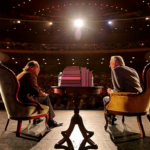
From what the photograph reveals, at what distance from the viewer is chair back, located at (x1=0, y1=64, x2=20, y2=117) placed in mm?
2055

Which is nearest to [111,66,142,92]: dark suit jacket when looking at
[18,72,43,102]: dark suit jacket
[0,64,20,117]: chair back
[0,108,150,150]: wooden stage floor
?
[0,108,150,150]: wooden stage floor

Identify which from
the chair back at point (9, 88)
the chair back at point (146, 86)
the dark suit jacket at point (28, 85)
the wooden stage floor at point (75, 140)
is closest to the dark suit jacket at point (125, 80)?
the chair back at point (146, 86)

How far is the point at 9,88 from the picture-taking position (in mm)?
2088

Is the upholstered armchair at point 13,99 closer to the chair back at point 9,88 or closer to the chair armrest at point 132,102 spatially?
the chair back at point 9,88

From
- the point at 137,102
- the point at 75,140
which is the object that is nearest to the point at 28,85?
the point at 75,140

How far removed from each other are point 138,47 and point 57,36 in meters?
7.98

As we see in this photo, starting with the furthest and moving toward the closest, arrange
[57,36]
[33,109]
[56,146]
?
[57,36] → [33,109] → [56,146]

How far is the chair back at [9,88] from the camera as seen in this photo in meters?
2.05

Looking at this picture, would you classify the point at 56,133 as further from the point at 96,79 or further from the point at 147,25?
the point at 147,25

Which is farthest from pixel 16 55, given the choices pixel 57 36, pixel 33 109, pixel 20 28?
pixel 33 109

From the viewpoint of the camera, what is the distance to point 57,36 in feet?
52.4

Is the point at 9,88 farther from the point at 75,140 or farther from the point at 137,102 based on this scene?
the point at 137,102

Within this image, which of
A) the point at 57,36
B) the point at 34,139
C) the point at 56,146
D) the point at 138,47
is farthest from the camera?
the point at 57,36

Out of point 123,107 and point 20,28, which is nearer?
point 123,107
